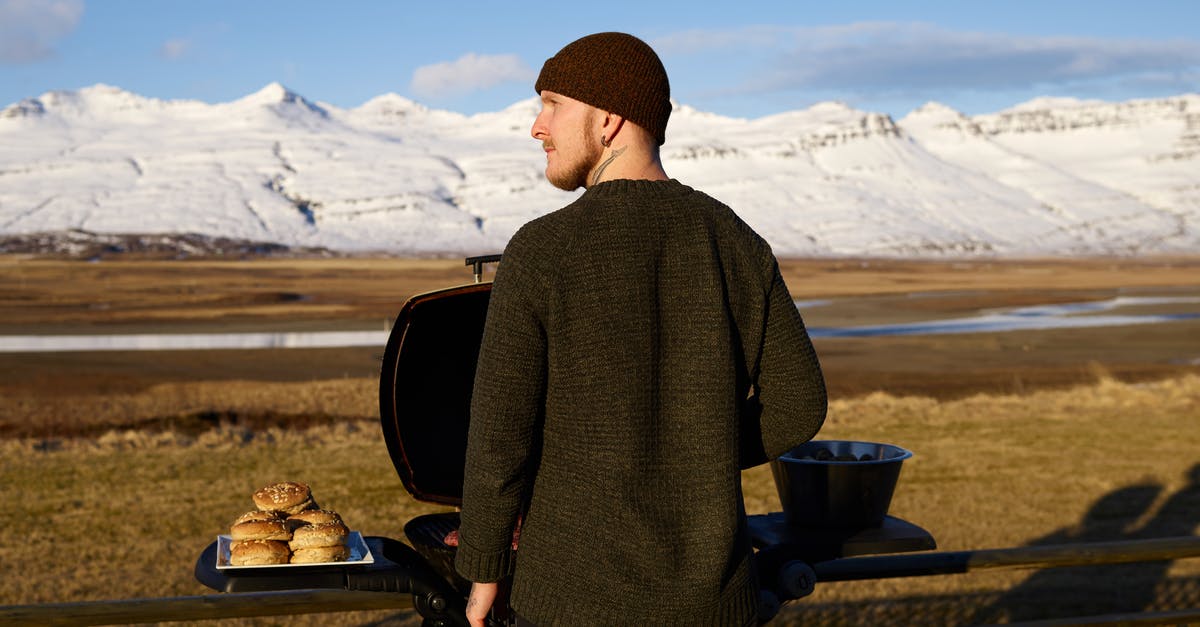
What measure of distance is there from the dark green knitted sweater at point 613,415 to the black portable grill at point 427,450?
0.76m

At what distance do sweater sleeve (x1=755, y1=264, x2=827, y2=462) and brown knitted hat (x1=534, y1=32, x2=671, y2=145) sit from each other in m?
0.47

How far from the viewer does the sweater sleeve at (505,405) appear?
7.75ft

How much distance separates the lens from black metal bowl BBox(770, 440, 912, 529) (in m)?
3.74

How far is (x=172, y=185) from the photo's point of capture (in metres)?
194

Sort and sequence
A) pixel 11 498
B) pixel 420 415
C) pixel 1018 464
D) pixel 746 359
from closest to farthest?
pixel 746 359 < pixel 420 415 < pixel 11 498 < pixel 1018 464

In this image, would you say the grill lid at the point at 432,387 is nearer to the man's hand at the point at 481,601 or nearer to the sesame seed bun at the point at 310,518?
the sesame seed bun at the point at 310,518

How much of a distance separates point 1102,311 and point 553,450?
154 feet

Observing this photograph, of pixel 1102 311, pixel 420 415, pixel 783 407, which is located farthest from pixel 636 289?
pixel 1102 311

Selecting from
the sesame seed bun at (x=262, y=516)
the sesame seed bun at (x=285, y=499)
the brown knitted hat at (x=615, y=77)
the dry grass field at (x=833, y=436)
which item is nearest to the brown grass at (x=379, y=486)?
the dry grass field at (x=833, y=436)

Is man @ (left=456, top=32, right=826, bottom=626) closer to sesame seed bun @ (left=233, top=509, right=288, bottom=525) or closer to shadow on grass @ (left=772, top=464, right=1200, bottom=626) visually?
sesame seed bun @ (left=233, top=509, right=288, bottom=525)

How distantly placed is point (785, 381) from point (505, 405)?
0.70 m

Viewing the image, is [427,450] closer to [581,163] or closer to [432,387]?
[432,387]

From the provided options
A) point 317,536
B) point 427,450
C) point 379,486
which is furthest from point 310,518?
point 379,486

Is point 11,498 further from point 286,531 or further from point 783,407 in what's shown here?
point 783,407
